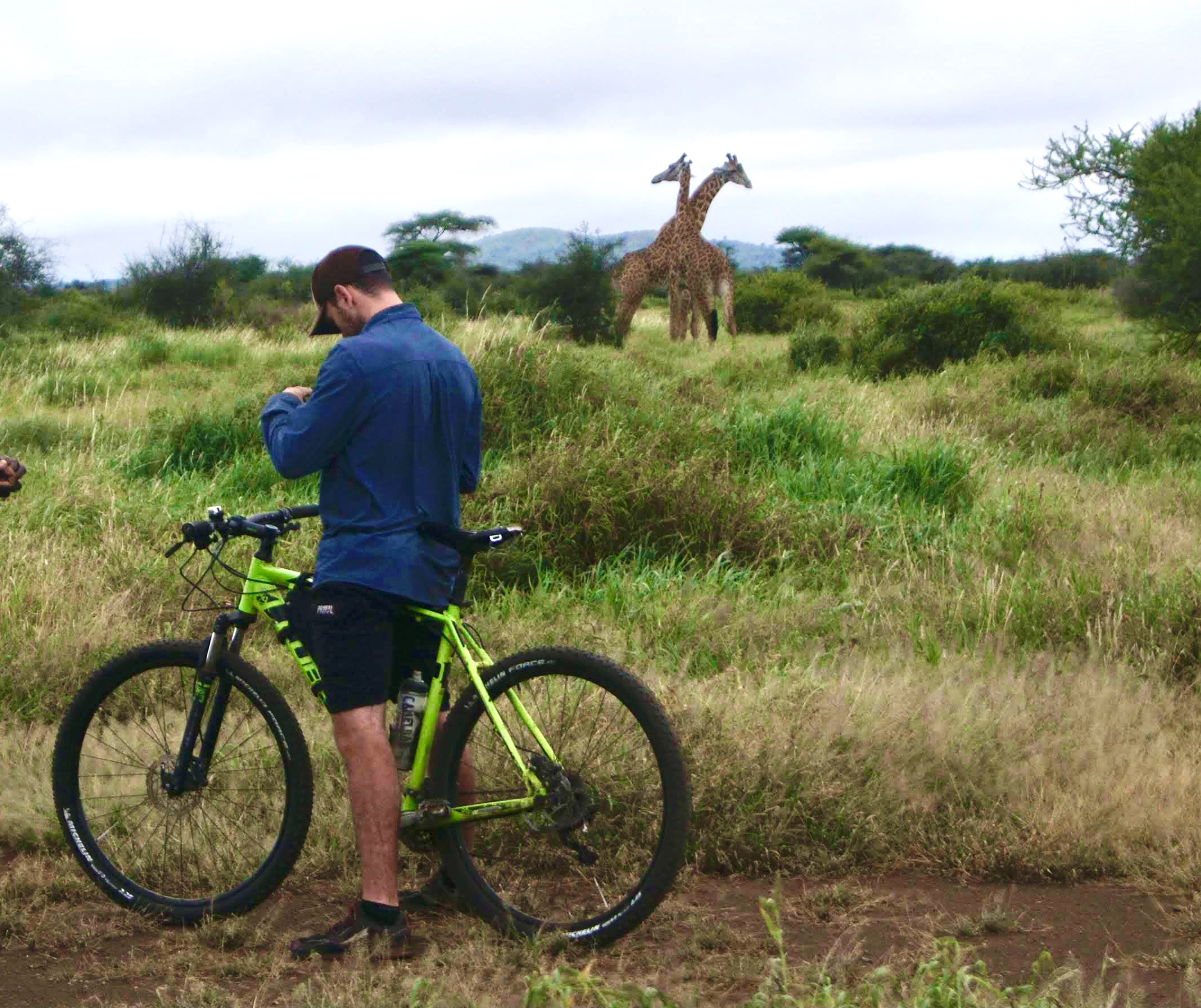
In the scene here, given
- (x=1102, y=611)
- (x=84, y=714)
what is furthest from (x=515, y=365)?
(x=84, y=714)

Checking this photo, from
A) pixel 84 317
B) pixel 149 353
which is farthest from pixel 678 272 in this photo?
pixel 84 317

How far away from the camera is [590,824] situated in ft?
14.1

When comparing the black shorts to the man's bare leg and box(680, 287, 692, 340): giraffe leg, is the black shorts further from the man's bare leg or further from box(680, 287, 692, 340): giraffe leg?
box(680, 287, 692, 340): giraffe leg

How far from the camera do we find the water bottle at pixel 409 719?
4.00 meters

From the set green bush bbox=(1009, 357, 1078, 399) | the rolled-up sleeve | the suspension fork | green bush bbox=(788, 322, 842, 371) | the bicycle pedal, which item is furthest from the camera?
green bush bbox=(788, 322, 842, 371)

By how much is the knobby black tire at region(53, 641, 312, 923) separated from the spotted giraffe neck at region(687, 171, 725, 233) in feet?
60.1

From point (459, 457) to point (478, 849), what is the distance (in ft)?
4.43

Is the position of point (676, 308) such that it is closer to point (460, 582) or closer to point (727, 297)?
point (727, 297)

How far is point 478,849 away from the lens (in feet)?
14.9

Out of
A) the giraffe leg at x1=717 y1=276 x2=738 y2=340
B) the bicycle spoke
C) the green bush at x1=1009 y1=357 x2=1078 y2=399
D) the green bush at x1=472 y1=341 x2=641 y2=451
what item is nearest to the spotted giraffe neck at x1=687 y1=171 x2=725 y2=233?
the giraffe leg at x1=717 y1=276 x2=738 y2=340

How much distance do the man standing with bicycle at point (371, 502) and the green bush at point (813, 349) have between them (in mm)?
13698

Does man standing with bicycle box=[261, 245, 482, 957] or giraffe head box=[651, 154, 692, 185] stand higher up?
giraffe head box=[651, 154, 692, 185]

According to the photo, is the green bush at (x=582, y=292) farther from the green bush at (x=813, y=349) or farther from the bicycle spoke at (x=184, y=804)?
the bicycle spoke at (x=184, y=804)

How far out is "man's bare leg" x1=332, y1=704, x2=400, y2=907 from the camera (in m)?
3.81
